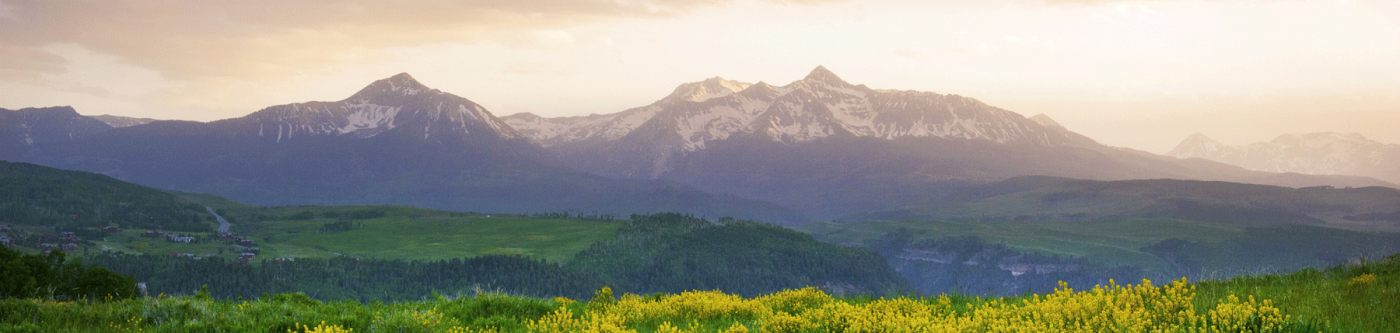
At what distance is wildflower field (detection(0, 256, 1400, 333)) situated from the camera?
10.8 meters

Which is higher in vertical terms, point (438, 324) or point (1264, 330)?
point (1264, 330)

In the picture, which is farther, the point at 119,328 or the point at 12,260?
the point at 12,260

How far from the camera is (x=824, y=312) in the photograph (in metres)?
13.4

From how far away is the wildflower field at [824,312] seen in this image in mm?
10820

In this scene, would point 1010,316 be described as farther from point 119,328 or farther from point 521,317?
point 119,328

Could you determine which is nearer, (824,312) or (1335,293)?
(1335,293)

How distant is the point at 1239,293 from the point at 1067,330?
4.74 metres

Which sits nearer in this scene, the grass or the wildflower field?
the grass

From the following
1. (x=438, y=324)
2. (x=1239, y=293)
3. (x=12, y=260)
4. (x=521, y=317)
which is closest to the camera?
(x=1239, y=293)

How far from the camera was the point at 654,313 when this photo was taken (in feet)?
52.4

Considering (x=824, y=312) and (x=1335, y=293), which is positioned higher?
(x=1335, y=293)

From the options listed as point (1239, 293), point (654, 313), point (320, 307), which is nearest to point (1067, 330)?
point (1239, 293)

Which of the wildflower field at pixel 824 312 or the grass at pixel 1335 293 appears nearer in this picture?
the grass at pixel 1335 293

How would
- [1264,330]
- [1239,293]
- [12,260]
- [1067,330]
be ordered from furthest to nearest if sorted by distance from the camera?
1. [12,260]
2. [1239,293]
3. [1067,330]
4. [1264,330]
